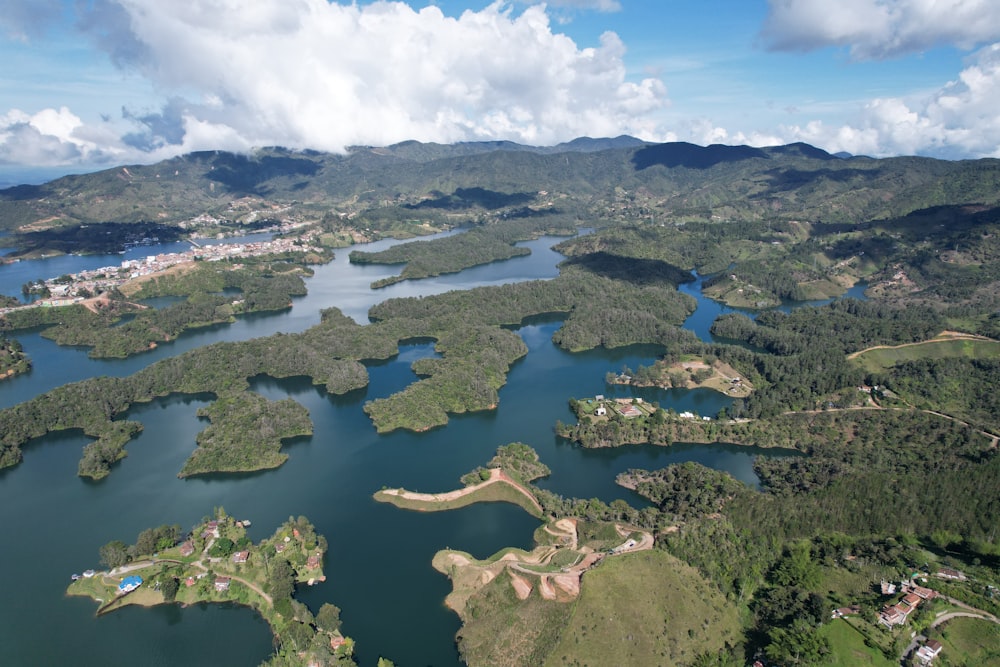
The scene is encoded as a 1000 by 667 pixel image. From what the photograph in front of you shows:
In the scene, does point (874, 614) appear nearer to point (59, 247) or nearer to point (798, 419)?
point (798, 419)

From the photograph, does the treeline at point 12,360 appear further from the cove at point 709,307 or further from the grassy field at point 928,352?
the grassy field at point 928,352

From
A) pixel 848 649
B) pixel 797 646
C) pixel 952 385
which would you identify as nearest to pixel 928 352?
pixel 952 385

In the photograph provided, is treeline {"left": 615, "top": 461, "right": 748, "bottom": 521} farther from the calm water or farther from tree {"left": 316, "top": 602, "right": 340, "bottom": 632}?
tree {"left": 316, "top": 602, "right": 340, "bottom": 632}

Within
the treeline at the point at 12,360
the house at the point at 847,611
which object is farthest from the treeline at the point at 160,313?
the house at the point at 847,611

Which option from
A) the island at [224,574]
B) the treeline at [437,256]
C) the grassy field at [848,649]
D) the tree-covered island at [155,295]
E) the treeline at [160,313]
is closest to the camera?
the grassy field at [848,649]

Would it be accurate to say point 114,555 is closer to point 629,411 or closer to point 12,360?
point 629,411

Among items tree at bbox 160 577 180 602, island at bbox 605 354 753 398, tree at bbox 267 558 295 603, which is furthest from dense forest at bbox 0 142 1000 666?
tree at bbox 160 577 180 602

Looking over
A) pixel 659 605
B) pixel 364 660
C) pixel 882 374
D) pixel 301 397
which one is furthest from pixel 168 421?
pixel 882 374
